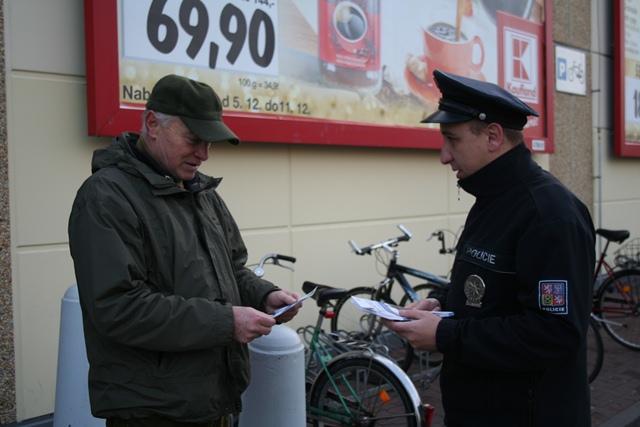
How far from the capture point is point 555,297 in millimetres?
1695

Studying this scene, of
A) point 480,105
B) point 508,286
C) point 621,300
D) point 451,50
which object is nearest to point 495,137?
point 480,105

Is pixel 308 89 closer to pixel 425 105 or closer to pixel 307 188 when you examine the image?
pixel 307 188

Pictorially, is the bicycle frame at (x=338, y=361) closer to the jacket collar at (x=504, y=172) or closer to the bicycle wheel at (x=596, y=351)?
the jacket collar at (x=504, y=172)

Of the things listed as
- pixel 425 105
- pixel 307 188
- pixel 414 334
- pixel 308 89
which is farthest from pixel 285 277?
pixel 414 334

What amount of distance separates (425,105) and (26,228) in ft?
13.4

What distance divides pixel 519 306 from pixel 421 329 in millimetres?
308

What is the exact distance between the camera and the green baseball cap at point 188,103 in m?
2.05

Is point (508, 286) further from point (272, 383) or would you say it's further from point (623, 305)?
point (623, 305)

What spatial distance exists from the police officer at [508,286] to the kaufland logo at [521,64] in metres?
5.57

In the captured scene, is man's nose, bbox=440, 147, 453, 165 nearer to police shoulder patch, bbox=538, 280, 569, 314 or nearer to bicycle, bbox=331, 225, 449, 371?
police shoulder patch, bbox=538, 280, 569, 314

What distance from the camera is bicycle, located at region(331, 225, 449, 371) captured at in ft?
16.3

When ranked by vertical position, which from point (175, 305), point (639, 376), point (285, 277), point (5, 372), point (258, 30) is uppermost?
point (258, 30)

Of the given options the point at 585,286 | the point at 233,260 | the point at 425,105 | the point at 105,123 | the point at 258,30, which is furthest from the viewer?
the point at 425,105

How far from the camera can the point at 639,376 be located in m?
5.36
